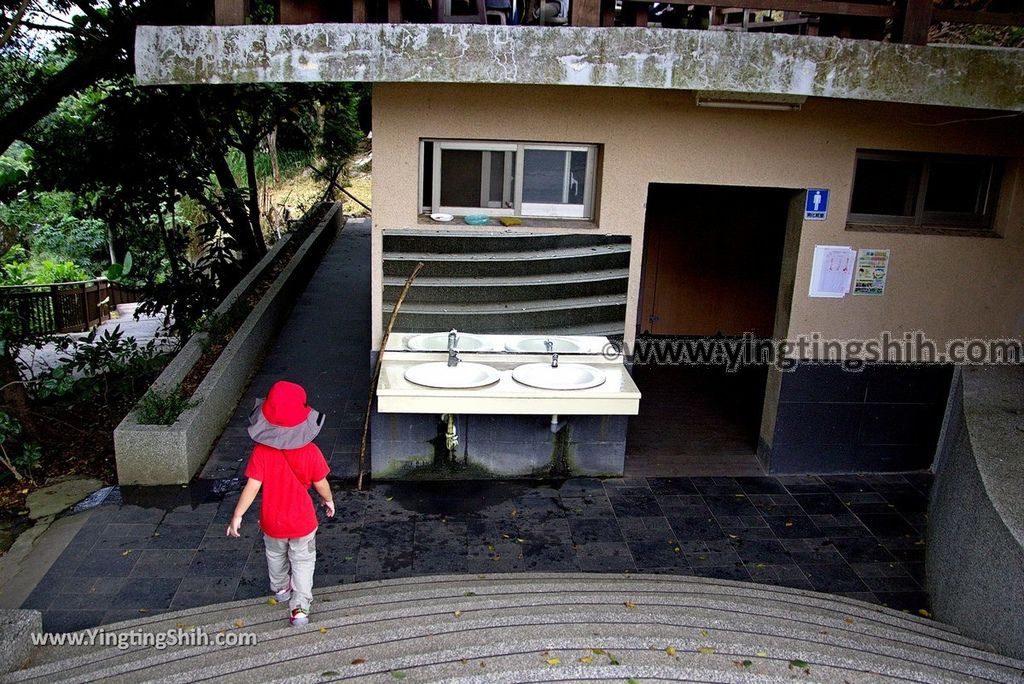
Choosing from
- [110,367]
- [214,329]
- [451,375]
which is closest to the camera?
[451,375]

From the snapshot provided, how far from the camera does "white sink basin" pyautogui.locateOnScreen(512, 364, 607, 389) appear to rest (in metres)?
6.29

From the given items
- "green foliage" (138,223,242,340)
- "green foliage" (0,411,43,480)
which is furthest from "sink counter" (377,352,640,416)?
"green foliage" (138,223,242,340)

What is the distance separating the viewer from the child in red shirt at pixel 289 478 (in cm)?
420

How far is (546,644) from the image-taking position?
3709mm

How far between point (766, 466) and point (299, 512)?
467 cm

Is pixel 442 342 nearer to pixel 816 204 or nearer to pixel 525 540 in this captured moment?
pixel 525 540

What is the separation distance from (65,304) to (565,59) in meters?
14.8

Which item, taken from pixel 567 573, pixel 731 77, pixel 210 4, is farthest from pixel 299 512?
pixel 210 4

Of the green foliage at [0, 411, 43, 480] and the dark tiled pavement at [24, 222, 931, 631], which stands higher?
the green foliage at [0, 411, 43, 480]

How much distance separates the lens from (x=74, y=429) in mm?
7664

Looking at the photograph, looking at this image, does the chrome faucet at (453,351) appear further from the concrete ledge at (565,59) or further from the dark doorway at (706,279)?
the dark doorway at (706,279)

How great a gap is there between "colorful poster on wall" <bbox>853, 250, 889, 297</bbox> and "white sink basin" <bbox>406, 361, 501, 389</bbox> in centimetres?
329

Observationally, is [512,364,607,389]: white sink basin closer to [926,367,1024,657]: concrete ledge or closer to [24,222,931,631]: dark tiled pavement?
[24,222,931,631]: dark tiled pavement

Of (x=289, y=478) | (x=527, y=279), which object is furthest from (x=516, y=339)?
(x=289, y=478)
